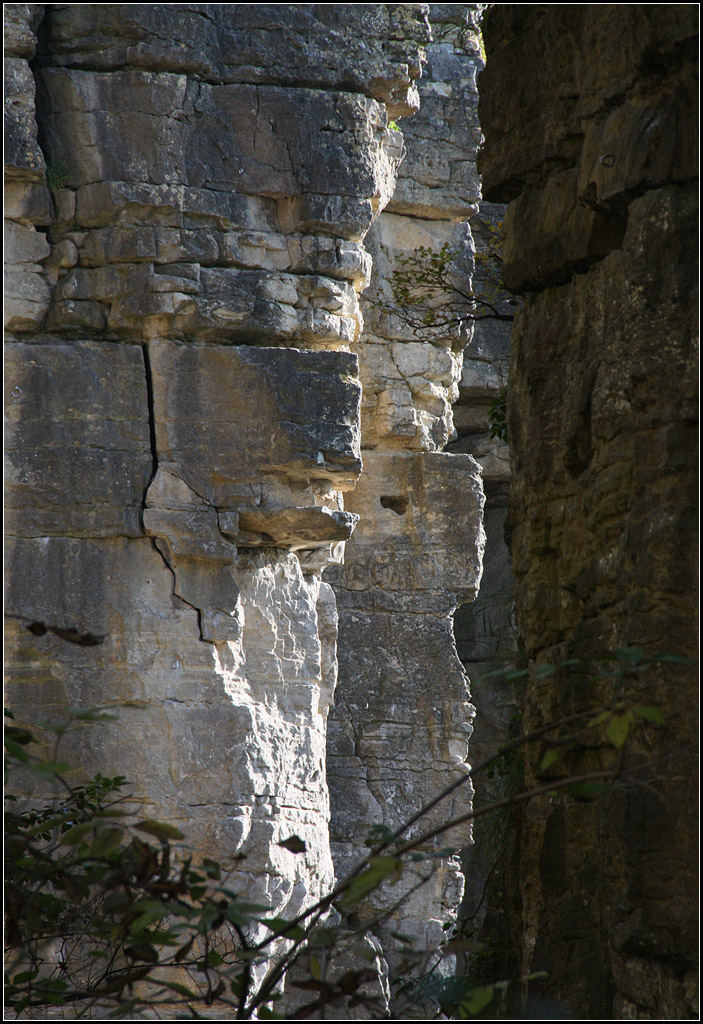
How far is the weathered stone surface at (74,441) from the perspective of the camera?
21.2 feet

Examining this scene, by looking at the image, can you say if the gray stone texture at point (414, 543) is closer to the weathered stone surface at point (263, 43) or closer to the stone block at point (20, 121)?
the weathered stone surface at point (263, 43)

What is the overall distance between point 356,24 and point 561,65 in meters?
3.99

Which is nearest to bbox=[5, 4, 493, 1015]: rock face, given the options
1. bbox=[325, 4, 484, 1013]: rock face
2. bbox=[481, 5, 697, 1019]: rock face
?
bbox=[325, 4, 484, 1013]: rock face

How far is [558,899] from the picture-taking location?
304cm

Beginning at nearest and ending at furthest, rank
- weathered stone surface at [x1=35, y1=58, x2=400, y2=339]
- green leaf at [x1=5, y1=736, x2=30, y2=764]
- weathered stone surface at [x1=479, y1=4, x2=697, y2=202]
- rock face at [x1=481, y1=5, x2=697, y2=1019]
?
green leaf at [x1=5, y1=736, x2=30, y2=764]
rock face at [x1=481, y1=5, x2=697, y2=1019]
weathered stone surface at [x1=479, y1=4, x2=697, y2=202]
weathered stone surface at [x1=35, y1=58, x2=400, y2=339]

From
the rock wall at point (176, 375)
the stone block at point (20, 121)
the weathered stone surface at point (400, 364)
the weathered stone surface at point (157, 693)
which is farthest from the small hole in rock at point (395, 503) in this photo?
the stone block at point (20, 121)

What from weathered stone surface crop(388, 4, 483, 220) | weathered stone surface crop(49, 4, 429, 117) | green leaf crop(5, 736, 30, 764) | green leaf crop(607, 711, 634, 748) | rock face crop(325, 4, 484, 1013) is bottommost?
green leaf crop(5, 736, 30, 764)

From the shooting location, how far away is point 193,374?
21.8 feet

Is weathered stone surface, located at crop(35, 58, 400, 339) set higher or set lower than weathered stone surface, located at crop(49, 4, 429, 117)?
lower

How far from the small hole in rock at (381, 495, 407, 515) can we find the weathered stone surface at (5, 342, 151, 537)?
297cm

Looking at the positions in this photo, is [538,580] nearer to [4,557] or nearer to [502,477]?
[4,557]

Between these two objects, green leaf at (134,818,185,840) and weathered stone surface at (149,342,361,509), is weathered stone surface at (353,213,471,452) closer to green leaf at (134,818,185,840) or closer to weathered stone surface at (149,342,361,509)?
weathered stone surface at (149,342,361,509)

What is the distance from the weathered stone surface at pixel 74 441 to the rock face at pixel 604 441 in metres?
3.33

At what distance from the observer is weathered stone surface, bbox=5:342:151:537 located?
21.2ft
